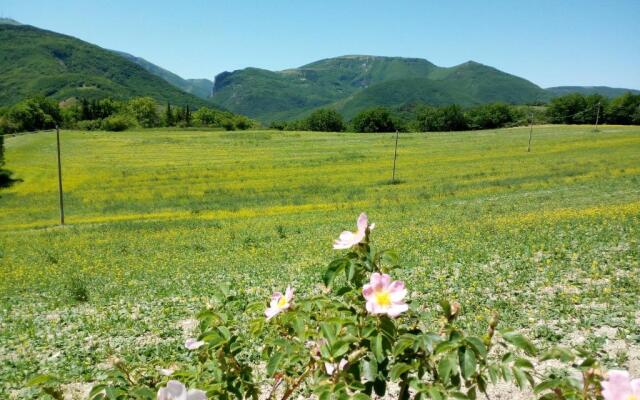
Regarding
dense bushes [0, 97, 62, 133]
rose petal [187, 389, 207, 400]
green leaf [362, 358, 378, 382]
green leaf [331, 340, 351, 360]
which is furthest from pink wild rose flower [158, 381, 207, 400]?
dense bushes [0, 97, 62, 133]

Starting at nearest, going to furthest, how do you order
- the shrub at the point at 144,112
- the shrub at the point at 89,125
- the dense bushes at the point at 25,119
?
the dense bushes at the point at 25,119
the shrub at the point at 89,125
the shrub at the point at 144,112

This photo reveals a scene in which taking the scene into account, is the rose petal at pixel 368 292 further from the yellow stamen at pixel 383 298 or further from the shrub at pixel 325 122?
the shrub at pixel 325 122

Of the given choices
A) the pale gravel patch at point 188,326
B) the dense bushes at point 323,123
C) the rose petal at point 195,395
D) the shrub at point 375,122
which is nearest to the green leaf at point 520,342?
the rose petal at point 195,395

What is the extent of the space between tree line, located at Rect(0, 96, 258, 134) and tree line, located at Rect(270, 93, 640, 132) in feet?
78.6

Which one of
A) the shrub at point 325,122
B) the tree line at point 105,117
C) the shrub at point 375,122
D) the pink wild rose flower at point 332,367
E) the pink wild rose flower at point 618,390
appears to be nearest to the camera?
the pink wild rose flower at point 618,390

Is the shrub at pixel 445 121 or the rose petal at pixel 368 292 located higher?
the shrub at pixel 445 121

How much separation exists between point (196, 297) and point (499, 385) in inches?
263

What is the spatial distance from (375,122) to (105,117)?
8417cm

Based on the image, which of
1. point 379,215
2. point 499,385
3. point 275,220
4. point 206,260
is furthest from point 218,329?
point 275,220

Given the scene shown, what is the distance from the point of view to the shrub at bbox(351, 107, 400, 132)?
130 metres

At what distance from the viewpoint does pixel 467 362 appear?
1782mm

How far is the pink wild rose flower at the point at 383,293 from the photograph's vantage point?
6.41ft

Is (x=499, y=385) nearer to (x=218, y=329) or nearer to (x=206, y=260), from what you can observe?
(x=218, y=329)

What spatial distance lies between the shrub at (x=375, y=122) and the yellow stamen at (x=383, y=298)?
424ft
